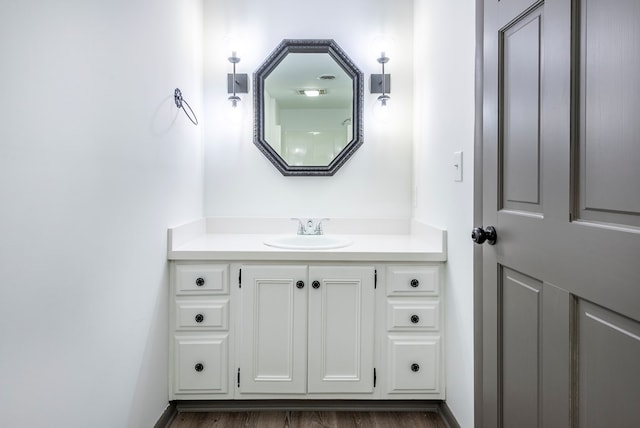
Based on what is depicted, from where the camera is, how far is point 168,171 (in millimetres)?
1839

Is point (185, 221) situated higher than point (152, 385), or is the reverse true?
point (185, 221)

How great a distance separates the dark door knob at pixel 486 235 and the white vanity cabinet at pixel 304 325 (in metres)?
0.65

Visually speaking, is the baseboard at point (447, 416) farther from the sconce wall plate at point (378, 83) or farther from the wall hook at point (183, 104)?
the wall hook at point (183, 104)

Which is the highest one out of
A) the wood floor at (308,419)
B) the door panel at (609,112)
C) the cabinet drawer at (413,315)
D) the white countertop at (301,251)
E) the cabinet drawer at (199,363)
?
the door panel at (609,112)

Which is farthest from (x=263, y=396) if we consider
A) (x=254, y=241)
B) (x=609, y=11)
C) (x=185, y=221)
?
(x=609, y=11)

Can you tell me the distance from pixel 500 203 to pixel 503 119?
251mm

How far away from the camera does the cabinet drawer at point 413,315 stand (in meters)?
1.85

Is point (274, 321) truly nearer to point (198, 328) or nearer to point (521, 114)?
point (198, 328)

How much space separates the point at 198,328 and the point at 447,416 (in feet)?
3.92

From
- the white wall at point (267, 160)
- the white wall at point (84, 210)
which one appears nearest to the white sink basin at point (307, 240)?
the white wall at point (267, 160)

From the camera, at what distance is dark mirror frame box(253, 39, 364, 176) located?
2367mm

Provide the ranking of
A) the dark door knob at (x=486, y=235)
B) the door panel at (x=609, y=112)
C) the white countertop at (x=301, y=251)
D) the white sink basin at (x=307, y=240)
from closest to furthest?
the door panel at (x=609, y=112) < the dark door knob at (x=486, y=235) < the white countertop at (x=301, y=251) < the white sink basin at (x=307, y=240)

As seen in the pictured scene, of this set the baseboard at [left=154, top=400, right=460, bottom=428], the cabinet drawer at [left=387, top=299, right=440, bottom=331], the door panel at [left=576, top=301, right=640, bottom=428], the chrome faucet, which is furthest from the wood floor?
the door panel at [left=576, top=301, right=640, bottom=428]

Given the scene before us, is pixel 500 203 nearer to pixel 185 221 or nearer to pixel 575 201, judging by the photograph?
pixel 575 201
